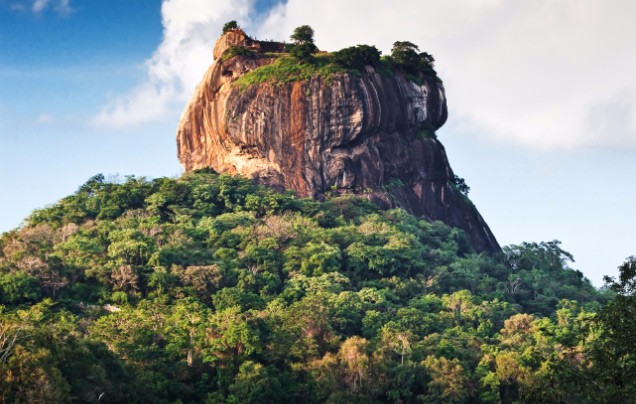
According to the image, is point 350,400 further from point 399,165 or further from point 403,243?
point 399,165

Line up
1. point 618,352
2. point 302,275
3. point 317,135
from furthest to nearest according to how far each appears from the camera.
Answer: point 317,135 → point 302,275 → point 618,352

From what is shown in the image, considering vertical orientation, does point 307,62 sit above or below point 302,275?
above

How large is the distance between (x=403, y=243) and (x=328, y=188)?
9042mm

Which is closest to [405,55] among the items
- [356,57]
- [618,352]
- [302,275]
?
[356,57]

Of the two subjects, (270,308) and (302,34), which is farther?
(302,34)

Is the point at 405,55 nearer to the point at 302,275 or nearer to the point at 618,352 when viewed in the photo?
the point at 302,275

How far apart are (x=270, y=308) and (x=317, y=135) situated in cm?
1913

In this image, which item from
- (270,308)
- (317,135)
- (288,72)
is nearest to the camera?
(270,308)

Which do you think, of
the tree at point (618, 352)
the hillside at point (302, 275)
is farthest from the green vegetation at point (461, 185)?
the tree at point (618, 352)

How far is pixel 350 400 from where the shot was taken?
115 ft

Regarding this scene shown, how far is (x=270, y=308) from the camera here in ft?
135

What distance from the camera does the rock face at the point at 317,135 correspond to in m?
58.3

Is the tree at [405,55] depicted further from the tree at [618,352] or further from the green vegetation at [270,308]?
the tree at [618,352]

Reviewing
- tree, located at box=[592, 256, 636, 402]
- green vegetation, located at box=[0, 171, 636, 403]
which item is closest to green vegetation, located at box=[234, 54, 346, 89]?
green vegetation, located at box=[0, 171, 636, 403]
